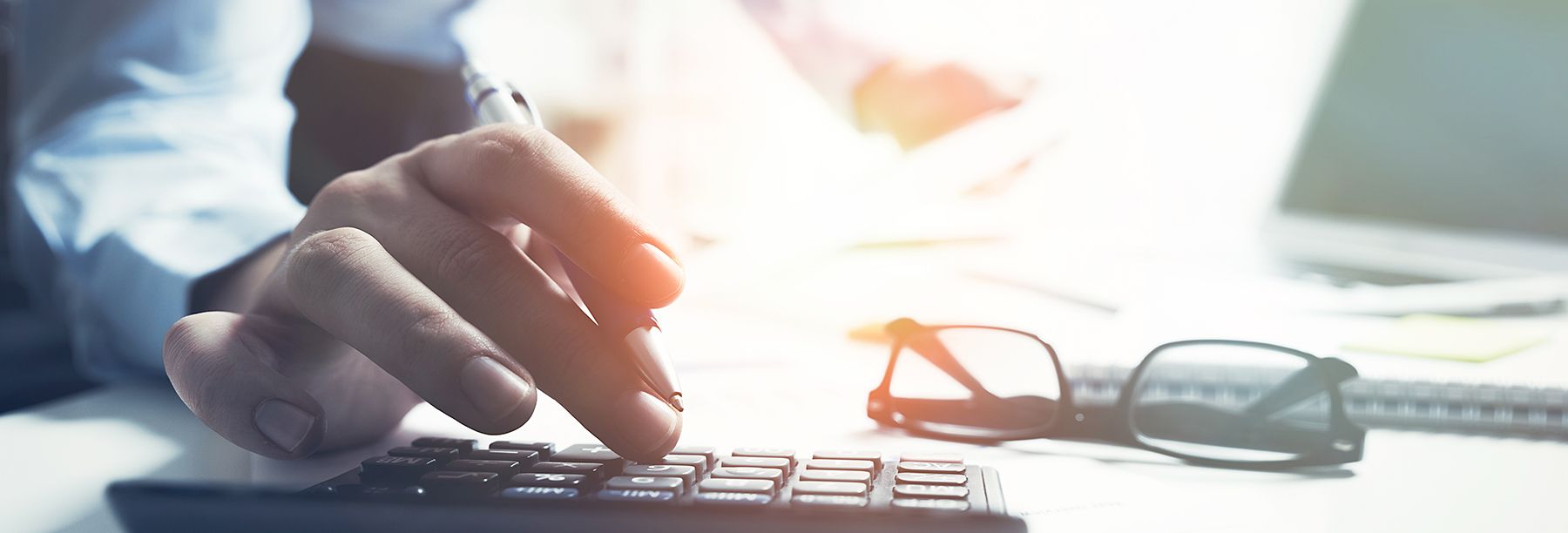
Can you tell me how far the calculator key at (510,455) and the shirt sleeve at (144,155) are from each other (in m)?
0.27

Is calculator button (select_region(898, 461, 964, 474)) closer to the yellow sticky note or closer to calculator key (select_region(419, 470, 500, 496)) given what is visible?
calculator key (select_region(419, 470, 500, 496))

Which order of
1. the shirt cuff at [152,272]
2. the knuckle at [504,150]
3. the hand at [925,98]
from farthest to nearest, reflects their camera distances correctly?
the hand at [925,98]
the shirt cuff at [152,272]
the knuckle at [504,150]

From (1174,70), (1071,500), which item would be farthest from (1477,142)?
(1071,500)

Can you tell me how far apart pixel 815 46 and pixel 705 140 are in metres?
0.19

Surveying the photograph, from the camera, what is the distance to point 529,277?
1.02ft

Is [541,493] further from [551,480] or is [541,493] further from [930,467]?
[930,467]

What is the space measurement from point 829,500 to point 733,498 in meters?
0.02

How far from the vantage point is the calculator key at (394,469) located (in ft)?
0.86

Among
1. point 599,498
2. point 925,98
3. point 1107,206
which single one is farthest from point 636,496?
point 1107,206

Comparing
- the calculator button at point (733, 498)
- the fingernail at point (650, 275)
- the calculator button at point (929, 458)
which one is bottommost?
the calculator button at point (733, 498)

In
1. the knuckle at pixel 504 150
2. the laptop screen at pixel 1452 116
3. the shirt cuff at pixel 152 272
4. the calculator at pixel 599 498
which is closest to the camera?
the calculator at pixel 599 498

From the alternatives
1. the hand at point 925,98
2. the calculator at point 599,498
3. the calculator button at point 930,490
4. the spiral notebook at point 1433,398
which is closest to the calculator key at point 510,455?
the calculator at point 599,498

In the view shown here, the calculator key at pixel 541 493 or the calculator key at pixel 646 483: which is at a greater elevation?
the calculator key at pixel 646 483

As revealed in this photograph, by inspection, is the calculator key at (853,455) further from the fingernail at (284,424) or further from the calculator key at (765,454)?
the fingernail at (284,424)
